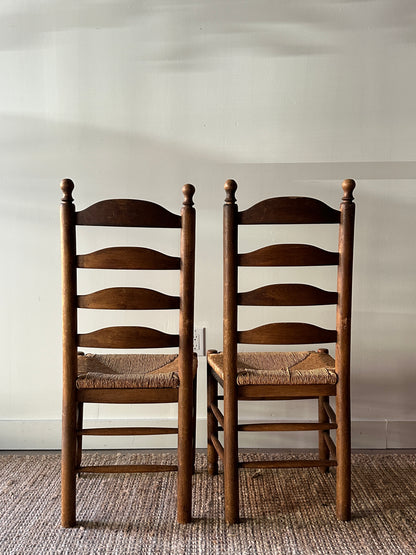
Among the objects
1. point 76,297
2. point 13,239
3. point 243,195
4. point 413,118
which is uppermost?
point 413,118

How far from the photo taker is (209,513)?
2.11 meters

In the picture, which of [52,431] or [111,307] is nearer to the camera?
[111,307]

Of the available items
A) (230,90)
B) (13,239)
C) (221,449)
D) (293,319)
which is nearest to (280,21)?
(230,90)

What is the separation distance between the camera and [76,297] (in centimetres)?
199

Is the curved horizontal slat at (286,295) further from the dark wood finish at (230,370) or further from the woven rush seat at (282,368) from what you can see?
the woven rush seat at (282,368)

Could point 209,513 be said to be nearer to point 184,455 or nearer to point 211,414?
point 184,455

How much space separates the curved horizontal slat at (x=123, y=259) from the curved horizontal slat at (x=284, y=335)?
0.35m

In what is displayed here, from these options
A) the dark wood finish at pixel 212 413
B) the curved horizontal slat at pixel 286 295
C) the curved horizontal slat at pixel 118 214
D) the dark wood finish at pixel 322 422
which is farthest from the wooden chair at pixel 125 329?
the dark wood finish at pixel 322 422

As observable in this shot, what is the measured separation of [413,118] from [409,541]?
1.66m

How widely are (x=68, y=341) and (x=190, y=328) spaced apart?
38cm

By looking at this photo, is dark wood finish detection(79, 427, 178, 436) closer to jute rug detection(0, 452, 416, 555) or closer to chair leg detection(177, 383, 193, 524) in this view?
chair leg detection(177, 383, 193, 524)

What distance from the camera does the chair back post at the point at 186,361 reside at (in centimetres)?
199

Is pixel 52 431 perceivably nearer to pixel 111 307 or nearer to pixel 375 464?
pixel 111 307

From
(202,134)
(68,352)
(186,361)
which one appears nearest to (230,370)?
(186,361)
